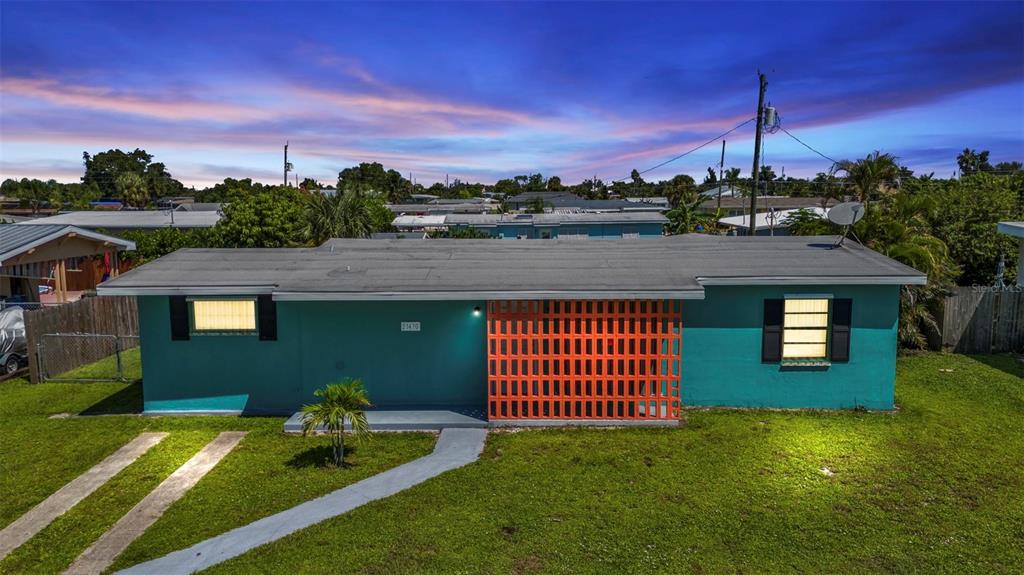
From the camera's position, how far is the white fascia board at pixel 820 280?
11.1m

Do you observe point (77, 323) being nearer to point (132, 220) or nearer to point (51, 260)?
point (51, 260)

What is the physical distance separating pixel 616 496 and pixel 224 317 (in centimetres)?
787

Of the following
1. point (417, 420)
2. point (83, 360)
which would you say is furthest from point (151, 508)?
point (83, 360)

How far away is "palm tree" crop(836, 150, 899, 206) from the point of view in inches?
1212

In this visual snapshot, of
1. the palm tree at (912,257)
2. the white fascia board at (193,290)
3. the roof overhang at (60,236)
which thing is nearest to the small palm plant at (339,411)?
the white fascia board at (193,290)

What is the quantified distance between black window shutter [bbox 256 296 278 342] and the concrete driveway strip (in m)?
2.35

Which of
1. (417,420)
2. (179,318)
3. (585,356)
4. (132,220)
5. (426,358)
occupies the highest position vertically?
(132,220)

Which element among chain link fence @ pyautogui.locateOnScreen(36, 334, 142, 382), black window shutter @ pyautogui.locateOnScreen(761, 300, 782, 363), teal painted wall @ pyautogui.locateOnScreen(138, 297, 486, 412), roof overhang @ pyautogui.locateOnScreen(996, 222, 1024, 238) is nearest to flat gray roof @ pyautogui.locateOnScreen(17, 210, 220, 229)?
chain link fence @ pyautogui.locateOnScreen(36, 334, 142, 382)

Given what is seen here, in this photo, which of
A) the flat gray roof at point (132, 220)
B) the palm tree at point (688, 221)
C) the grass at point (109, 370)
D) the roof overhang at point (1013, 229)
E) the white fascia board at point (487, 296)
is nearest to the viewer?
the white fascia board at point (487, 296)

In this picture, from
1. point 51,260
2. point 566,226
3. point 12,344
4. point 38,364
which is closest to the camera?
point 38,364

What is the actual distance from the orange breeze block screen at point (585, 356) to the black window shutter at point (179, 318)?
18.6ft

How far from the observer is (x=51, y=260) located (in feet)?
74.3

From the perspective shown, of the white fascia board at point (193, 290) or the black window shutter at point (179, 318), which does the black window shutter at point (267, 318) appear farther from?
the black window shutter at point (179, 318)

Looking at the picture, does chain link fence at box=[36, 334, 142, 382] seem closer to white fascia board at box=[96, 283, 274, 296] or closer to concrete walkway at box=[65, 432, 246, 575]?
white fascia board at box=[96, 283, 274, 296]
